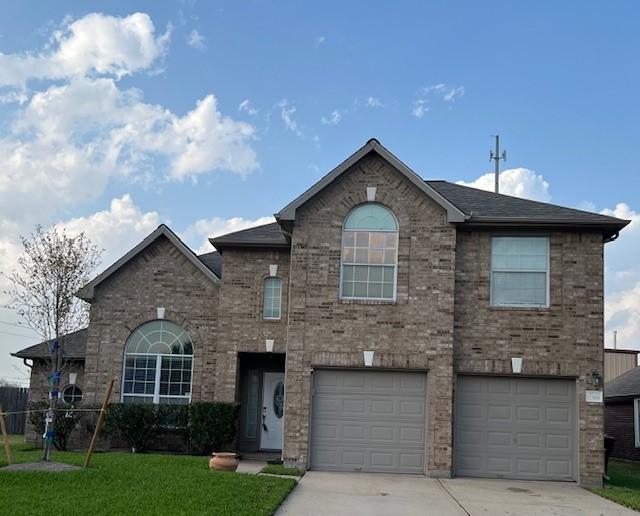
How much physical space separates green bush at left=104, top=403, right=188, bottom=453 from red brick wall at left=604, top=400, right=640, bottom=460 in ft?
50.0

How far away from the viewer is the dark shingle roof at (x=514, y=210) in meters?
16.6

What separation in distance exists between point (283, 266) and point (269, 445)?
15.4ft

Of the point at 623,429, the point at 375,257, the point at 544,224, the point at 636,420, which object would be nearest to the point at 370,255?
the point at 375,257

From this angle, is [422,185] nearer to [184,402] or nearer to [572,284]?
[572,284]

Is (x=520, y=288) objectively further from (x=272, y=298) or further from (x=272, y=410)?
(x=272, y=410)

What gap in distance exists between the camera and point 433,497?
43.8 ft

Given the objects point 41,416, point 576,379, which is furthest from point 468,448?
point 41,416

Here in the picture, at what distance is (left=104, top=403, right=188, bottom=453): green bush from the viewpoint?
18.5 meters

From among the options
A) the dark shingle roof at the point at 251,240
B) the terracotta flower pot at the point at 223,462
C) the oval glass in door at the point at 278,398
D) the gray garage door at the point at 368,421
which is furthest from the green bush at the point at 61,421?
the gray garage door at the point at 368,421

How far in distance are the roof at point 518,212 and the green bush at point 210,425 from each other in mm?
7157

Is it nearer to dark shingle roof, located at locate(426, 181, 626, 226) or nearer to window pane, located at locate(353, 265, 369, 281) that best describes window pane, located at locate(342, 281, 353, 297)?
window pane, located at locate(353, 265, 369, 281)

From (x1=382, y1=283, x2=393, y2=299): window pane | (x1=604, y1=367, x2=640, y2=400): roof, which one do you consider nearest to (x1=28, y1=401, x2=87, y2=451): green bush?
(x1=382, y1=283, x2=393, y2=299): window pane

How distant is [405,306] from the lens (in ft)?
54.5

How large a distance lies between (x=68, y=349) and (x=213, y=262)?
5.07 m
